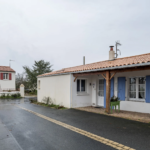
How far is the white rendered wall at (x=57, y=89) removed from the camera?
11.0 meters

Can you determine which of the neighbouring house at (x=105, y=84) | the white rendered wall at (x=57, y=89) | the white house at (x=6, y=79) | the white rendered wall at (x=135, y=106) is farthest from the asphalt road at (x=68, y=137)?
the white house at (x=6, y=79)

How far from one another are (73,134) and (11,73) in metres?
25.8

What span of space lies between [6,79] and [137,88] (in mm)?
24450

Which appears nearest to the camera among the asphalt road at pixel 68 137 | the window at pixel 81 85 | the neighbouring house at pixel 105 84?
the asphalt road at pixel 68 137

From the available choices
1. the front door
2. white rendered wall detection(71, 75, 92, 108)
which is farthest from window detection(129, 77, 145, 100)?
white rendered wall detection(71, 75, 92, 108)

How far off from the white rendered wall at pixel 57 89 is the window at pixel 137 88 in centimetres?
426

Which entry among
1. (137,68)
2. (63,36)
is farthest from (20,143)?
(63,36)

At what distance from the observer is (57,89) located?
12.3 metres

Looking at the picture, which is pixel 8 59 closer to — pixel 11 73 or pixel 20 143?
pixel 11 73

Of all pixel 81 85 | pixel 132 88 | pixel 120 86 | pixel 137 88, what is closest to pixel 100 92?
pixel 81 85

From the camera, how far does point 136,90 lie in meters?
8.89

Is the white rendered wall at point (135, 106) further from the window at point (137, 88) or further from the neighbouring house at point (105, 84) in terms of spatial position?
the window at point (137, 88)

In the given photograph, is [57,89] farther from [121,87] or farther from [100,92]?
[121,87]

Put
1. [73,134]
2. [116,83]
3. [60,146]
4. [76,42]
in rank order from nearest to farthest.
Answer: [60,146] → [73,134] → [116,83] → [76,42]
